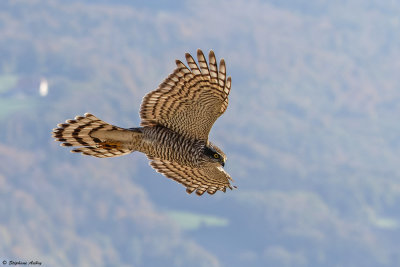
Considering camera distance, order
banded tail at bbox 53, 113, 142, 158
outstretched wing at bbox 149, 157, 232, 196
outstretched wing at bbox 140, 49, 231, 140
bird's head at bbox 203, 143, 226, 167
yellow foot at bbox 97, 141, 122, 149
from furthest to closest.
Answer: outstretched wing at bbox 149, 157, 232, 196, yellow foot at bbox 97, 141, 122, 149, banded tail at bbox 53, 113, 142, 158, bird's head at bbox 203, 143, 226, 167, outstretched wing at bbox 140, 49, 231, 140

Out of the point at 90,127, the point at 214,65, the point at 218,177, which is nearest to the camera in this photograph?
the point at 214,65

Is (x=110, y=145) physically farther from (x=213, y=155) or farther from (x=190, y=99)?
(x=213, y=155)

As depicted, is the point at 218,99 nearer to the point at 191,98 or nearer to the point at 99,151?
the point at 191,98

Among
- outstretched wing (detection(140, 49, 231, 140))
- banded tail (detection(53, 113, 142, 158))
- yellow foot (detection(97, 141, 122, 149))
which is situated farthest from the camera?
yellow foot (detection(97, 141, 122, 149))

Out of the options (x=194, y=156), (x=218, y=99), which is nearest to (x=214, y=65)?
(x=218, y=99)

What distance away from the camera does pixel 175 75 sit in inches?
535

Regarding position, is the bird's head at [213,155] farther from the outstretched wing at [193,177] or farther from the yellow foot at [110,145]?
the yellow foot at [110,145]

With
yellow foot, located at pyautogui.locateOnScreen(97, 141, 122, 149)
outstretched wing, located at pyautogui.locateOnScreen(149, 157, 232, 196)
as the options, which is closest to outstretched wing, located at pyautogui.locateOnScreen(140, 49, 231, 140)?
yellow foot, located at pyautogui.locateOnScreen(97, 141, 122, 149)

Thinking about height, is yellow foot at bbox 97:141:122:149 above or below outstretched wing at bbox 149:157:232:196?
below

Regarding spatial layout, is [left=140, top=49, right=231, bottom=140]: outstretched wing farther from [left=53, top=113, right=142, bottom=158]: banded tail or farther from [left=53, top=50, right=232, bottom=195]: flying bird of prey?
[left=53, top=113, right=142, bottom=158]: banded tail

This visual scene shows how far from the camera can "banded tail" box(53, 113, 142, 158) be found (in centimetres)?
1418

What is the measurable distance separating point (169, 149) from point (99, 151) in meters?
1.45

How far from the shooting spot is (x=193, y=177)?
614 inches

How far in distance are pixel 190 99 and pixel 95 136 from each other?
1.91 meters
